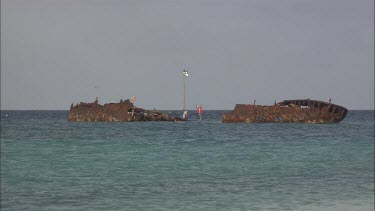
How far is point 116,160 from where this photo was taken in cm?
5062

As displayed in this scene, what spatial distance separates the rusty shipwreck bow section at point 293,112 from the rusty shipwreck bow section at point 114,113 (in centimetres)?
1322

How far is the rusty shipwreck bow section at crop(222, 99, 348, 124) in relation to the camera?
12475 cm

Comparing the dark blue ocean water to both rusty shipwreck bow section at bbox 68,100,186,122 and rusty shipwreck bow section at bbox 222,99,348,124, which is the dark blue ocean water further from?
rusty shipwreck bow section at bbox 68,100,186,122

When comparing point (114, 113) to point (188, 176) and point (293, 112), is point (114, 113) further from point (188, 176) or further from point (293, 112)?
point (188, 176)

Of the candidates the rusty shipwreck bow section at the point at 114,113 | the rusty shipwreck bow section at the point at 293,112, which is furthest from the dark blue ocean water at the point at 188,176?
the rusty shipwreck bow section at the point at 114,113

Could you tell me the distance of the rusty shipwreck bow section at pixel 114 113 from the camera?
439ft

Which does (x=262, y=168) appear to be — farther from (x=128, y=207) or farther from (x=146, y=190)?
(x=128, y=207)

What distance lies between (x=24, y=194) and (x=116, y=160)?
20758mm

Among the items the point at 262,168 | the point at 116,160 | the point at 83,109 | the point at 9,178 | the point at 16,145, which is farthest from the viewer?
the point at 83,109

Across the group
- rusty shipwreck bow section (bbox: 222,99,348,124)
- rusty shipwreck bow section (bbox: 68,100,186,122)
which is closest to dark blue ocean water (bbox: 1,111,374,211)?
rusty shipwreck bow section (bbox: 222,99,348,124)

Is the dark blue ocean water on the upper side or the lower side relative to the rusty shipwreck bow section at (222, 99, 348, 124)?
lower

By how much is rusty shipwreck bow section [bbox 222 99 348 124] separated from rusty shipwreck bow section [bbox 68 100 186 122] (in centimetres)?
1322

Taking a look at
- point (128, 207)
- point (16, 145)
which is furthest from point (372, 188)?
point (16, 145)

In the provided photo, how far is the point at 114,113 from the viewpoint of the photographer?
136000mm
